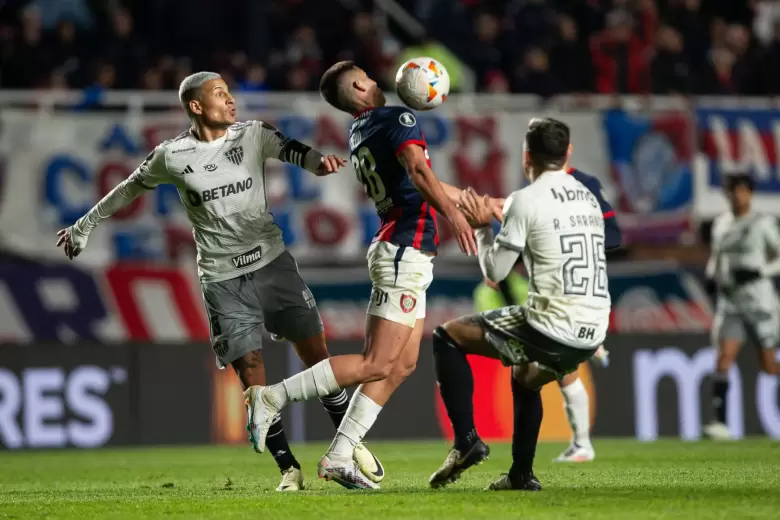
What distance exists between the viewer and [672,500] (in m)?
6.16

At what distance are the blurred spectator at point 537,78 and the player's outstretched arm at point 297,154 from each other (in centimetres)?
906

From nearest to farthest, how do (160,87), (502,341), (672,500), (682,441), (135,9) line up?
(672,500), (502,341), (682,441), (160,87), (135,9)

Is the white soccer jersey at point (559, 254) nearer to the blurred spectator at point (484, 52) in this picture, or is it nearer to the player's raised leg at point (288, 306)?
the player's raised leg at point (288, 306)

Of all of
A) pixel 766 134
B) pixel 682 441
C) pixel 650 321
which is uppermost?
pixel 766 134

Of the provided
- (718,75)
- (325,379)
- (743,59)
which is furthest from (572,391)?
(743,59)

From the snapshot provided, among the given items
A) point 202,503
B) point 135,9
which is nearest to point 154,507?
point 202,503

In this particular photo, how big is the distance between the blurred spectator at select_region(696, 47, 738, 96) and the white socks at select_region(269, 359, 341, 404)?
1153 cm

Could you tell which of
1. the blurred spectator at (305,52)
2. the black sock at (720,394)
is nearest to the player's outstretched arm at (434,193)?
the black sock at (720,394)

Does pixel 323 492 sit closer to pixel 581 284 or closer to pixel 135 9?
pixel 581 284

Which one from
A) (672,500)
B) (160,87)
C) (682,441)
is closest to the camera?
(672,500)

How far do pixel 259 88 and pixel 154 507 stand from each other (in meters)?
9.88

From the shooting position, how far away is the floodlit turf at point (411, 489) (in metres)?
5.86

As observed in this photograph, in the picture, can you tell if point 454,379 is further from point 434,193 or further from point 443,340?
point 434,193

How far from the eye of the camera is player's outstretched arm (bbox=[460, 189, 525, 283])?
636cm
